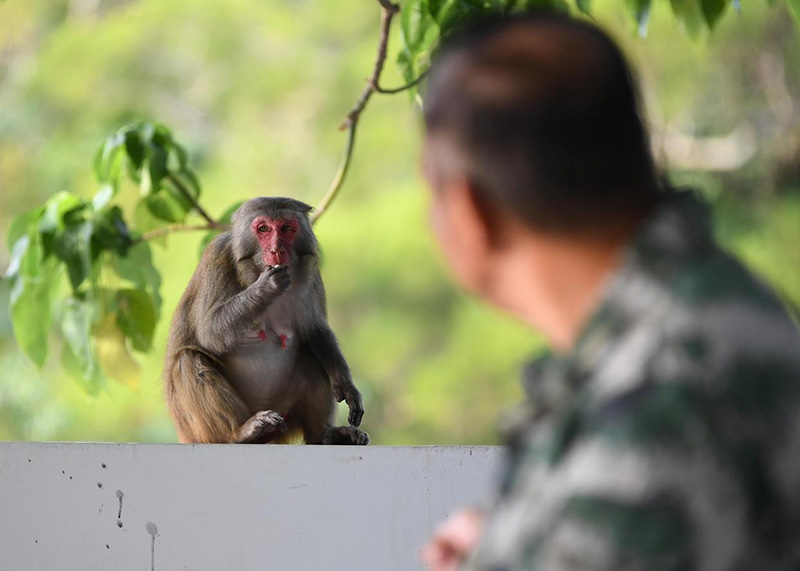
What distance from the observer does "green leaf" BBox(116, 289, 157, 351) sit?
419 cm

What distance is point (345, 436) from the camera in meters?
3.56

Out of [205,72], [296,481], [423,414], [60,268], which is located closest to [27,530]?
[296,481]

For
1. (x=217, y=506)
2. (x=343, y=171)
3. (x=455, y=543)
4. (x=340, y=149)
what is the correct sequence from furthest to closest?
(x=340, y=149), (x=343, y=171), (x=217, y=506), (x=455, y=543)

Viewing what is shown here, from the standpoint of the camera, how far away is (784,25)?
12.6 meters

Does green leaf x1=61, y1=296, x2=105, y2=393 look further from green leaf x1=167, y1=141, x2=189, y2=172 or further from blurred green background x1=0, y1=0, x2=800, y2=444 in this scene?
blurred green background x1=0, y1=0, x2=800, y2=444

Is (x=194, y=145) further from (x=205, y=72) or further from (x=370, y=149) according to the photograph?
(x=370, y=149)

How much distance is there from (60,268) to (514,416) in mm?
3319

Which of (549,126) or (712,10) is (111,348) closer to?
(712,10)

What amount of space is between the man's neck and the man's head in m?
0.01

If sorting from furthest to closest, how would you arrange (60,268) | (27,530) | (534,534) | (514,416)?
(60,268)
(27,530)
(514,416)
(534,534)

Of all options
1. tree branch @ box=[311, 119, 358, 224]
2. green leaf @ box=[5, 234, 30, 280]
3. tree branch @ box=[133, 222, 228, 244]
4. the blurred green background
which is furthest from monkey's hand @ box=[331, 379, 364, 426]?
the blurred green background

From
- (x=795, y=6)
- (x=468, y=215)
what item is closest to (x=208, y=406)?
(x=795, y=6)

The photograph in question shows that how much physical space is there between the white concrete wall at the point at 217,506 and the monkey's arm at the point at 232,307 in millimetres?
646

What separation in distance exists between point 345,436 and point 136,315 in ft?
3.55
